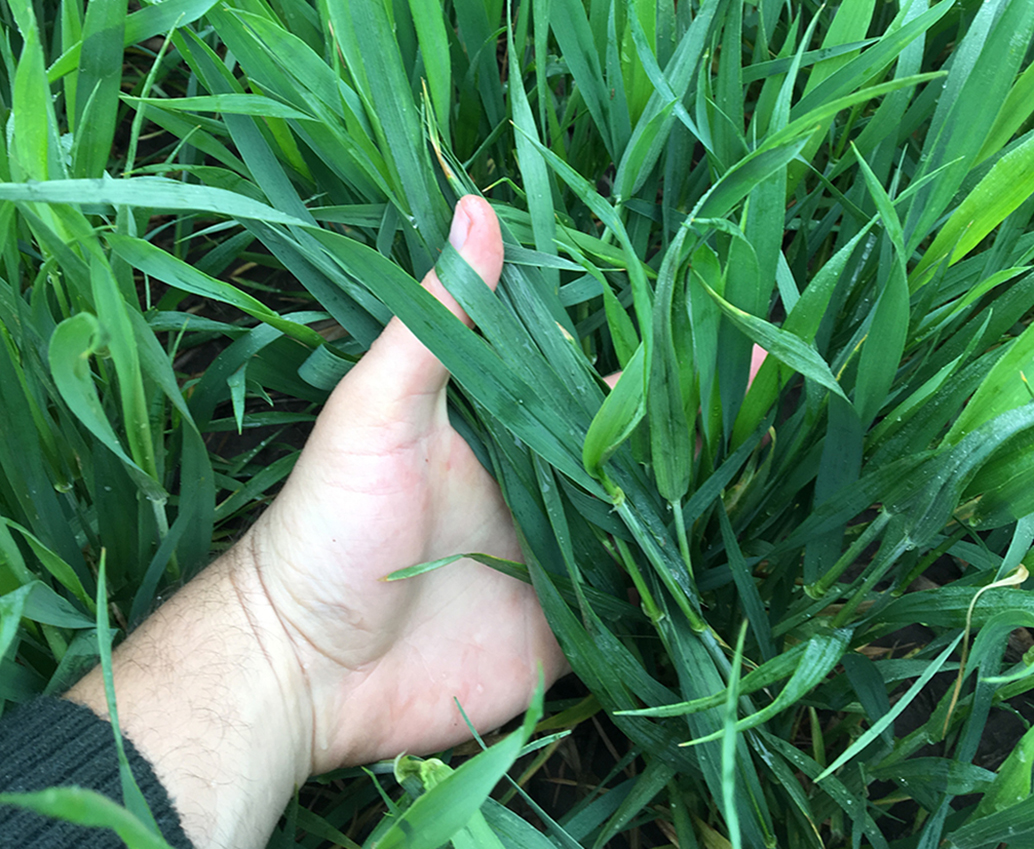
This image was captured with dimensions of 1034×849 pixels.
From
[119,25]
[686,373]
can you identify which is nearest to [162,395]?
[119,25]

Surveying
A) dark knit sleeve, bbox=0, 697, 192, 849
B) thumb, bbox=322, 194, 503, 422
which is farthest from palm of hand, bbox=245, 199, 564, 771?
dark knit sleeve, bbox=0, 697, 192, 849

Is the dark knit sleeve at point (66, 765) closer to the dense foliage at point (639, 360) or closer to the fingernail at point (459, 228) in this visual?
the dense foliage at point (639, 360)

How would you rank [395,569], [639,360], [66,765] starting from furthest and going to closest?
[395,569]
[66,765]
[639,360]

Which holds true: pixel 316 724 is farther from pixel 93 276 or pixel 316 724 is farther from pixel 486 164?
pixel 486 164

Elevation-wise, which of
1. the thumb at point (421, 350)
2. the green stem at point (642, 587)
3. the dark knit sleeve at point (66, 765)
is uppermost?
the thumb at point (421, 350)

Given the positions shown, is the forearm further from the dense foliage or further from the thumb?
the thumb

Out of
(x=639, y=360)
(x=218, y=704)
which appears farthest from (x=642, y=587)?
(x=218, y=704)

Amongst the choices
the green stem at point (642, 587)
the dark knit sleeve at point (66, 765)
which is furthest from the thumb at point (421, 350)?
the dark knit sleeve at point (66, 765)

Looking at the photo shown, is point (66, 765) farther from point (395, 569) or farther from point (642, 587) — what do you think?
point (642, 587)
